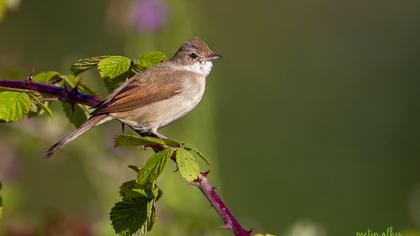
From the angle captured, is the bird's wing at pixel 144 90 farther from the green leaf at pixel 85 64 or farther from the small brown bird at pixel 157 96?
the green leaf at pixel 85 64

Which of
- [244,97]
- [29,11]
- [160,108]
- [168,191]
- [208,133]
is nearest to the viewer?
[160,108]

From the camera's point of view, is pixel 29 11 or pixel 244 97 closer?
pixel 244 97

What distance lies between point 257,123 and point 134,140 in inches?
339

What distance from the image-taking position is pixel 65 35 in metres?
12.4

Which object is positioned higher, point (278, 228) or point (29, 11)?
point (29, 11)

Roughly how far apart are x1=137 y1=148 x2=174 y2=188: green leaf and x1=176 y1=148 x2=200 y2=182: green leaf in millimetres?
34

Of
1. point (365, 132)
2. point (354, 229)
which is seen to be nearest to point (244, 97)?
point (365, 132)

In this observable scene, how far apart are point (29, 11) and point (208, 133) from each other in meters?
7.84

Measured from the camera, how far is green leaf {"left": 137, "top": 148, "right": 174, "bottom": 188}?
2.58 metres

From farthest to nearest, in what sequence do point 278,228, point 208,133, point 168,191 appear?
point 278,228 → point 208,133 → point 168,191

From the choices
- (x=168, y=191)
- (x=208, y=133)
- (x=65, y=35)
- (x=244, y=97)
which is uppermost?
(x=65, y=35)

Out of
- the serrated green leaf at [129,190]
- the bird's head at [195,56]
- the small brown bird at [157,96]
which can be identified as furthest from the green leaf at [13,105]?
the bird's head at [195,56]

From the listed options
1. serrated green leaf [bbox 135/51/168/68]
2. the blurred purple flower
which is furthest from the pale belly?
the blurred purple flower

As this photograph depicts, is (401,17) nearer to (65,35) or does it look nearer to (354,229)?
(65,35)
